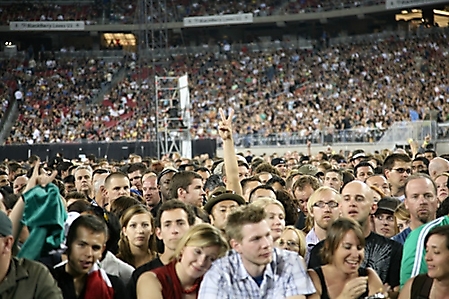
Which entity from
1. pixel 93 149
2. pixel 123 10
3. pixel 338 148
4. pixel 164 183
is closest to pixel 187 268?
pixel 164 183

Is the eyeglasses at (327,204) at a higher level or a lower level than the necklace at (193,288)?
higher

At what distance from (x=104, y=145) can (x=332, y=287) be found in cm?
2965

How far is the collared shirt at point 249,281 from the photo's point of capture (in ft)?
16.9

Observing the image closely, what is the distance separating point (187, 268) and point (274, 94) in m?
38.5

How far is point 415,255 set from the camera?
595 cm

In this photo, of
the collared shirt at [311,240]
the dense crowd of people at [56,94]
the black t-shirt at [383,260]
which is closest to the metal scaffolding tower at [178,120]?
the dense crowd of people at [56,94]

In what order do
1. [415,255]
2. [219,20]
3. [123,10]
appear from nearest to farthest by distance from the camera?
[415,255], [219,20], [123,10]

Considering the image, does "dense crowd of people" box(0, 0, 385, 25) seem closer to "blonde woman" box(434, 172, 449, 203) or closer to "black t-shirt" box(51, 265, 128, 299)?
"blonde woman" box(434, 172, 449, 203)

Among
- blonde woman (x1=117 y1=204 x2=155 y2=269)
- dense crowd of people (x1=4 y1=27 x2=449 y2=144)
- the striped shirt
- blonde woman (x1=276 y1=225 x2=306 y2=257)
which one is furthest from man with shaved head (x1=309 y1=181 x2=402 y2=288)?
dense crowd of people (x1=4 y1=27 x2=449 y2=144)

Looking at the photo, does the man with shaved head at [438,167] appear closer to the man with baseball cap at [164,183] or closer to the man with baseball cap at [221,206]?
the man with baseball cap at [164,183]

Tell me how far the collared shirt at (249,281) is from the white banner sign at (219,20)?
4531 cm

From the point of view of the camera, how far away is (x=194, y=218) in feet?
21.3

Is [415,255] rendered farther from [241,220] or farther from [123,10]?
[123,10]

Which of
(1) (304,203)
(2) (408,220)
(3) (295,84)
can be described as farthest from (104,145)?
(2) (408,220)
